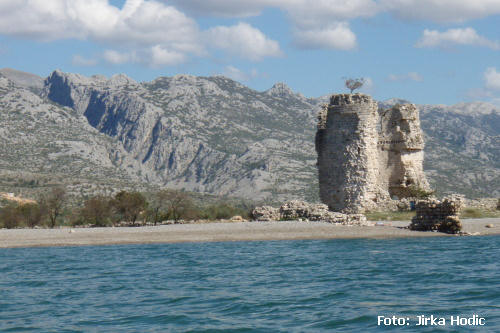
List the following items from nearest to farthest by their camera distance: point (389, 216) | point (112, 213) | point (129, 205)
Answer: point (389, 216), point (129, 205), point (112, 213)

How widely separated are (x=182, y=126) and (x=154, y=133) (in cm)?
664

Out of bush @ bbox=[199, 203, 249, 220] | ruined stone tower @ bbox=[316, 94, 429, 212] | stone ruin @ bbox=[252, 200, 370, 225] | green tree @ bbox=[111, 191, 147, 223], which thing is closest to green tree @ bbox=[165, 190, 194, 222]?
bush @ bbox=[199, 203, 249, 220]

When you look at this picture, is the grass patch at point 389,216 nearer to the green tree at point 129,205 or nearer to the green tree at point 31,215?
the green tree at point 129,205

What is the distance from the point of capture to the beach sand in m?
32.1

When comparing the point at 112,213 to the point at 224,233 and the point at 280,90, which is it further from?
the point at 280,90

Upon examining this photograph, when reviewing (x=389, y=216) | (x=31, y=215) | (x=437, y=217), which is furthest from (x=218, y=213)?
(x=437, y=217)

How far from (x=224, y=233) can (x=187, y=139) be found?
311ft

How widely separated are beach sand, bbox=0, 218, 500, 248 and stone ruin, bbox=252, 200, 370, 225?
1024mm

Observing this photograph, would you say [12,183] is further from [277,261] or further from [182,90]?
[182,90]

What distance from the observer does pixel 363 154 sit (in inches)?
1481

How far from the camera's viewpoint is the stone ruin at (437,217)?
31719 mm

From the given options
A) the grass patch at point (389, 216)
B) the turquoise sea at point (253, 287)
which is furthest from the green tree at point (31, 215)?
the grass patch at point (389, 216)

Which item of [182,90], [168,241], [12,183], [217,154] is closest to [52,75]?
[182,90]

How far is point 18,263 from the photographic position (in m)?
25.5
